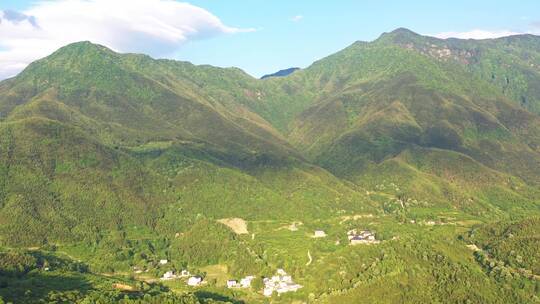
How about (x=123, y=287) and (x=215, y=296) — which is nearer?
(x=123, y=287)

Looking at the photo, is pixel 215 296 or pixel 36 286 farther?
pixel 215 296

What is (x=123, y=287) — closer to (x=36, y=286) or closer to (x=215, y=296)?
(x=36, y=286)

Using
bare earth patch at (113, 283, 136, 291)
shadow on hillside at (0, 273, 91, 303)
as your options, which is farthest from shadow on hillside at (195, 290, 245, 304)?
shadow on hillside at (0, 273, 91, 303)

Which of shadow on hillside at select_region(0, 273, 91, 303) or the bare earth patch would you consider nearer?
shadow on hillside at select_region(0, 273, 91, 303)

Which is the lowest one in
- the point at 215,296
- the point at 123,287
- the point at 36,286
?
the point at 215,296

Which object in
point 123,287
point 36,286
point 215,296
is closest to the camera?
point 36,286

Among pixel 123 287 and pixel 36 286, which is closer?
pixel 36 286

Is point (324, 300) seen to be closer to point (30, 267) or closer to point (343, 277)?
point (343, 277)

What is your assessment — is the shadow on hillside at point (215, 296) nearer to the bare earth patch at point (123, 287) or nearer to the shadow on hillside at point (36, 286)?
the bare earth patch at point (123, 287)

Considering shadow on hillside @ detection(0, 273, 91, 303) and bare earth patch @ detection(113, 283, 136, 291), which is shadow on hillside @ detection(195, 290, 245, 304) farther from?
shadow on hillside @ detection(0, 273, 91, 303)

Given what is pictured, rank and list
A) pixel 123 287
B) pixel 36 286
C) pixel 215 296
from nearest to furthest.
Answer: pixel 36 286 → pixel 123 287 → pixel 215 296

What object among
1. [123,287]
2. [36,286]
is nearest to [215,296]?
[123,287]

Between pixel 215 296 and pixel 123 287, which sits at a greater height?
pixel 123 287
